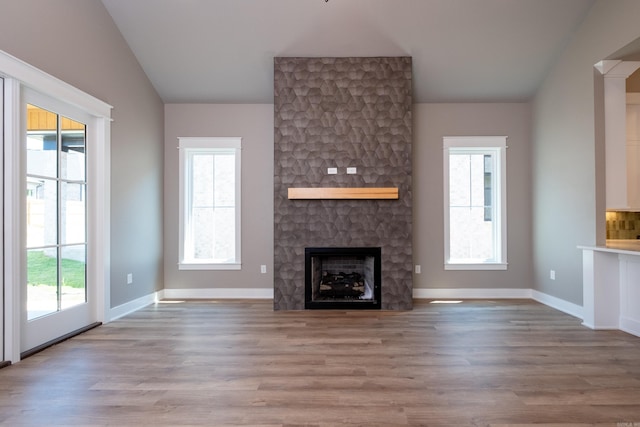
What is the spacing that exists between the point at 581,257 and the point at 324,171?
294 centimetres

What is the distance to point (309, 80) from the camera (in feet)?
15.1

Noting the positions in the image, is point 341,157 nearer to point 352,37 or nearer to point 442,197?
point 352,37

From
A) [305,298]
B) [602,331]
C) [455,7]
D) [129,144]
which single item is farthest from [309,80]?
[602,331]

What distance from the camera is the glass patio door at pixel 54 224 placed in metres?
3.12

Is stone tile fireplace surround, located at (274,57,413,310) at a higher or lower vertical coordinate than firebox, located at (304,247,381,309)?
higher

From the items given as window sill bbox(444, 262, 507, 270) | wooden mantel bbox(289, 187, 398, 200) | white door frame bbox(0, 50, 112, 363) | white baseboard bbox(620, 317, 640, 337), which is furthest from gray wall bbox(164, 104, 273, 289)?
white baseboard bbox(620, 317, 640, 337)

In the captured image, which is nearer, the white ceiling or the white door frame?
the white door frame

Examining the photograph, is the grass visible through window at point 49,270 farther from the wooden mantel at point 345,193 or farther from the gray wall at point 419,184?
the wooden mantel at point 345,193

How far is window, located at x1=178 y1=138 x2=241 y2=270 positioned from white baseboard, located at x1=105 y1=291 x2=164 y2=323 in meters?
0.59

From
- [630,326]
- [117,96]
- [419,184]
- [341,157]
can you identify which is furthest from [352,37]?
[630,326]

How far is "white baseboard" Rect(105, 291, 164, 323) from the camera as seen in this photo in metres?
4.13

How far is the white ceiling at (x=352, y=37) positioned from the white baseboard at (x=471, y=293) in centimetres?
262

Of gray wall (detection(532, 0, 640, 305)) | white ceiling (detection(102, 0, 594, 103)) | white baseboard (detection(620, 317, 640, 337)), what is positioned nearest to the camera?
white baseboard (detection(620, 317, 640, 337))

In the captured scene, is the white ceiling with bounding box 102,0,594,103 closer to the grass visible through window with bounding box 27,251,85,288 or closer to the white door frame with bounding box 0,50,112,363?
the white door frame with bounding box 0,50,112,363
